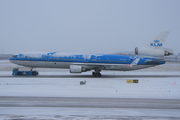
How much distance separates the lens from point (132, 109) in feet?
39.1

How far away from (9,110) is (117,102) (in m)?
7.08

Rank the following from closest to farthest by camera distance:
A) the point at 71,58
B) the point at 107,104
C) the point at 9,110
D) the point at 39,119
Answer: the point at 39,119 < the point at 9,110 < the point at 107,104 < the point at 71,58

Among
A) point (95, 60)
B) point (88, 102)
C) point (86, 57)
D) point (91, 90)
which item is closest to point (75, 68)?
point (86, 57)

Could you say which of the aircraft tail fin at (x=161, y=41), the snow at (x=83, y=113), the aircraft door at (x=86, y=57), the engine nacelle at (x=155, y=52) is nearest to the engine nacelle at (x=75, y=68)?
the aircraft door at (x=86, y=57)

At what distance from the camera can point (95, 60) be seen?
104 feet

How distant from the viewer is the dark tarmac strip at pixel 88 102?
41.5ft

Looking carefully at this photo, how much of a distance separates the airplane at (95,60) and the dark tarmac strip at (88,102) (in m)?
16.4

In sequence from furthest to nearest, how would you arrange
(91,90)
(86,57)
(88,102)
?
(86,57) < (91,90) < (88,102)

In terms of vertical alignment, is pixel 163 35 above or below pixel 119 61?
above

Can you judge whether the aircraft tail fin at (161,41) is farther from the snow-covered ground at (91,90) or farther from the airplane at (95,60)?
the snow-covered ground at (91,90)

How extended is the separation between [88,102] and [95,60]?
1835cm

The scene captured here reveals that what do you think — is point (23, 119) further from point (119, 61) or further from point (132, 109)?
point (119, 61)

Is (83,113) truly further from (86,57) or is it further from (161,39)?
(161,39)

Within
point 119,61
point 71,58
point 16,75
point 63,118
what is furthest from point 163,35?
point 63,118
